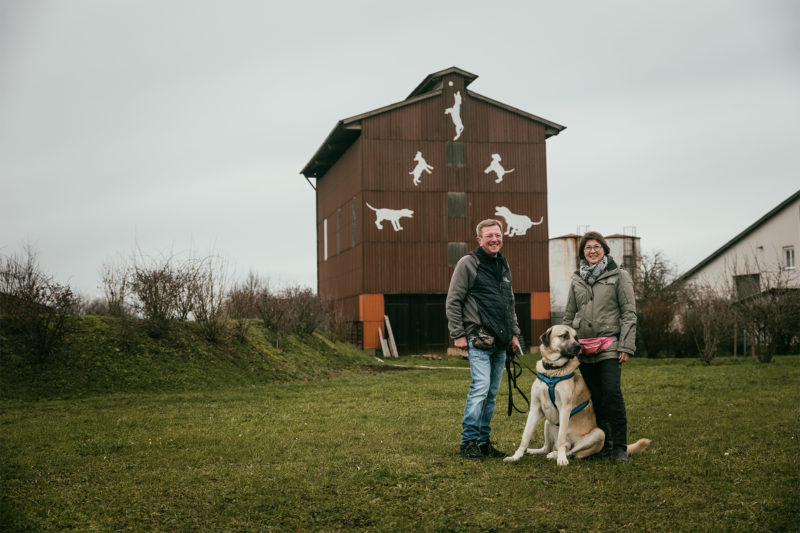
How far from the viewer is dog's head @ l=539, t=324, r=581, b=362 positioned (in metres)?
6.96

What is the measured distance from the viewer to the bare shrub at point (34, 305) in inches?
598

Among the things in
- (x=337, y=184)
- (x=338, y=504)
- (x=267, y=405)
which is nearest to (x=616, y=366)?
(x=338, y=504)

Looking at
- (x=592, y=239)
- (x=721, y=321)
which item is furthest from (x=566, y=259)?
(x=592, y=239)

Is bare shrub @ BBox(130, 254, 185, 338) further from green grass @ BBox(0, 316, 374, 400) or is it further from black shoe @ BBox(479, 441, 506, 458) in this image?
black shoe @ BBox(479, 441, 506, 458)

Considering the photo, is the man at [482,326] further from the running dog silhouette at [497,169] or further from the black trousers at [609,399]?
the running dog silhouette at [497,169]

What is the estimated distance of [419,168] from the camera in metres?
31.0

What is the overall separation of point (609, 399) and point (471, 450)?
4.70 ft

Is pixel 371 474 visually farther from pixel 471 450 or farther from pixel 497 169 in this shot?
pixel 497 169

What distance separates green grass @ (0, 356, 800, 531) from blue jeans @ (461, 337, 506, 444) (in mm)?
342

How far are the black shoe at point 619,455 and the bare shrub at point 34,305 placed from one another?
40.2ft

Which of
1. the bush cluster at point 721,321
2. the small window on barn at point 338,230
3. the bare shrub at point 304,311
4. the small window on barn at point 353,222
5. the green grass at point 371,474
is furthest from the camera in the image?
the small window on barn at point 338,230

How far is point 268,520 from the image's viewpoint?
17.2 ft

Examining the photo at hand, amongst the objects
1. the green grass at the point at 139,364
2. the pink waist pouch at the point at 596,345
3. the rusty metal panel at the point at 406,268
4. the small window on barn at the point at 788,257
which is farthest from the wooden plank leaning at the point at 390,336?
the pink waist pouch at the point at 596,345

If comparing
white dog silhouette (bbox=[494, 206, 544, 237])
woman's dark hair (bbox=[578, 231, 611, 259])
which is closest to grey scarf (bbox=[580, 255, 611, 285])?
woman's dark hair (bbox=[578, 231, 611, 259])
